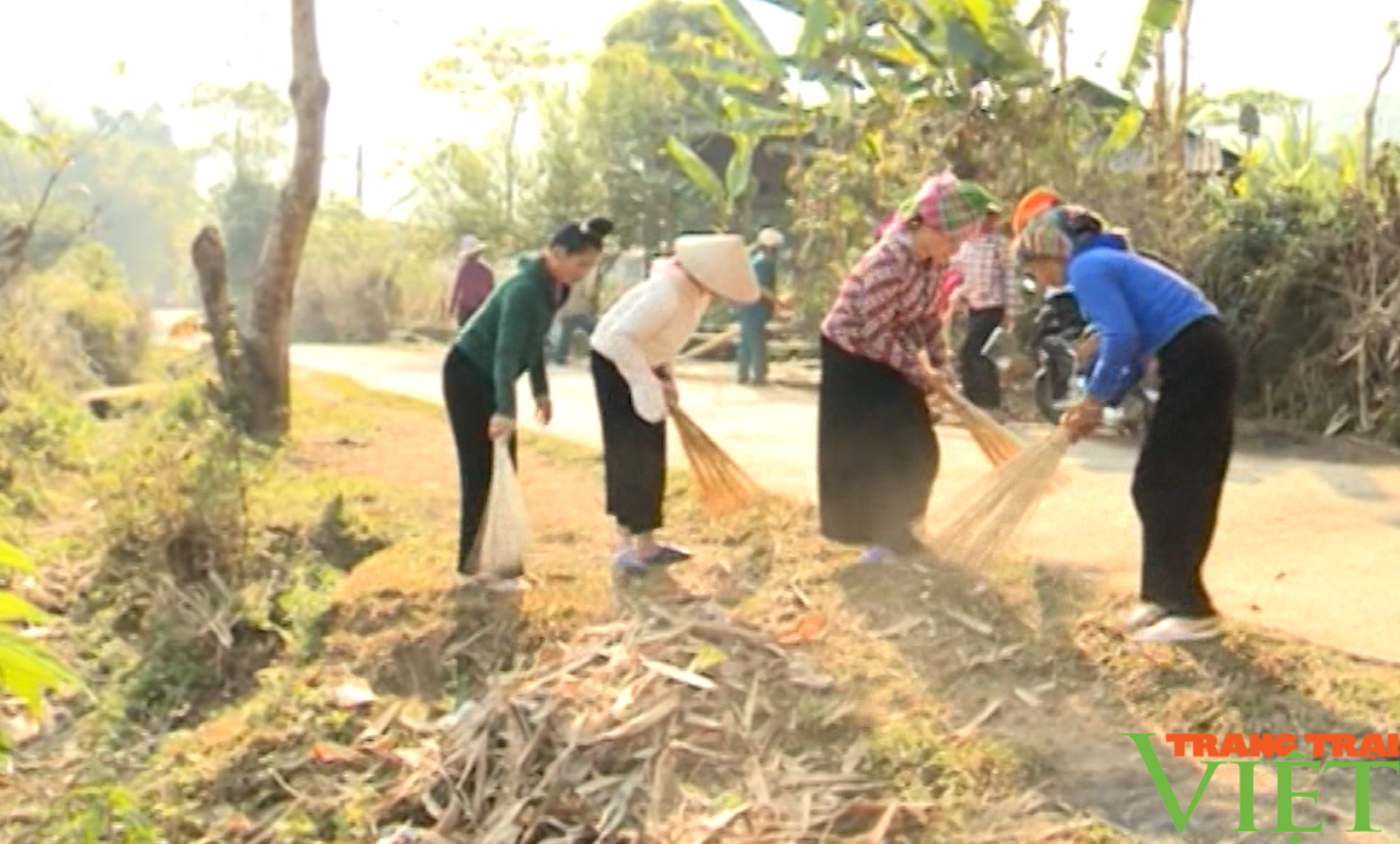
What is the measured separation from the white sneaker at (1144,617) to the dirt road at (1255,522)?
393mm

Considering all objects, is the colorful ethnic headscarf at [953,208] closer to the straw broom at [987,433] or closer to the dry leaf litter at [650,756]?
the straw broom at [987,433]

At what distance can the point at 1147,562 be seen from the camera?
4.91 metres

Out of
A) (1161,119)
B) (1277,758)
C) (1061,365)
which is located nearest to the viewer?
(1277,758)

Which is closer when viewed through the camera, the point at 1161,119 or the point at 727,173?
the point at 1161,119

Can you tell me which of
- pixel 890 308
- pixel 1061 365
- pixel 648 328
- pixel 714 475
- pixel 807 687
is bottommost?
pixel 807 687

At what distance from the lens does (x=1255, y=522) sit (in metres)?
6.79

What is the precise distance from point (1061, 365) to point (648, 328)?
4726mm

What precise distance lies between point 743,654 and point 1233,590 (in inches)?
71.8

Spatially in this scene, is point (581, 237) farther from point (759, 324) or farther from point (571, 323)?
point (571, 323)

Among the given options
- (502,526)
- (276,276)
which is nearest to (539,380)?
(502,526)

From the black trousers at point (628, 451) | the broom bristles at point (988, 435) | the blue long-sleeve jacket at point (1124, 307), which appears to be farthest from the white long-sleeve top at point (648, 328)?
the blue long-sleeve jacket at point (1124, 307)

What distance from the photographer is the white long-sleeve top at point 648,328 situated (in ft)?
18.4

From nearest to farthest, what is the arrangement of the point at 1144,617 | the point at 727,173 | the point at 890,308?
the point at 1144,617
the point at 890,308
the point at 727,173

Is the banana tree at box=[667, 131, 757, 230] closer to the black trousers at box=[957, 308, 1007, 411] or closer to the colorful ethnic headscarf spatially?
the black trousers at box=[957, 308, 1007, 411]
